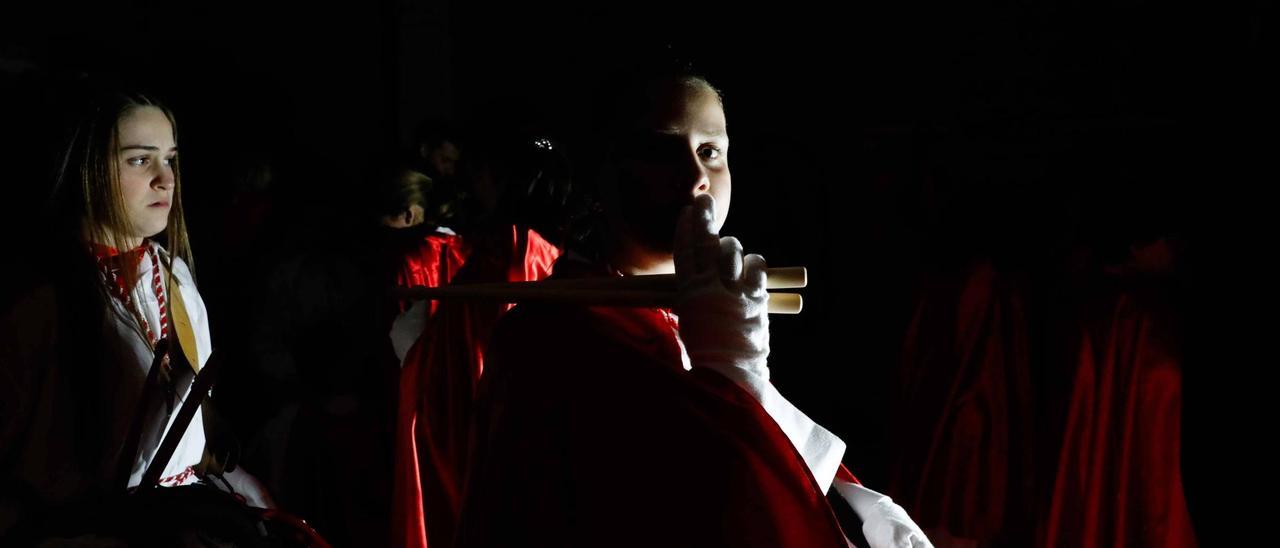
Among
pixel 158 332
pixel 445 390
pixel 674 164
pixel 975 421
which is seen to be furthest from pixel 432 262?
pixel 674 164

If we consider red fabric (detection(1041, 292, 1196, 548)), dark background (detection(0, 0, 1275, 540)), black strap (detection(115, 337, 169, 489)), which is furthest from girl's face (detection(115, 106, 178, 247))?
red fabric (detection(1041, 292, 1196, 548))

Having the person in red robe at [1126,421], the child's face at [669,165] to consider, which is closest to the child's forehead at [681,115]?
the child's face at [669,165]

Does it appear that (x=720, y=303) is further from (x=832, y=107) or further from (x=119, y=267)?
(x=832, y=107)

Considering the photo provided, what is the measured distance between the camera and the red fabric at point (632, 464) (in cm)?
85

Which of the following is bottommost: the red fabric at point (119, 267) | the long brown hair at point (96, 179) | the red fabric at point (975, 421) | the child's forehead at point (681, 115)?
the red fabric at point (975, 421)

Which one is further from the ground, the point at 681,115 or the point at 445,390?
the point at 681,115

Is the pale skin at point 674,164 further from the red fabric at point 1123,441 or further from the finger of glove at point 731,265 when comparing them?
the red fabric at point 1123,441

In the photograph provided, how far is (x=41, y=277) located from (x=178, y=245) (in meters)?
Answer: 0.29

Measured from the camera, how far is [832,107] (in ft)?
11.0

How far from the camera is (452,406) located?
2100mm

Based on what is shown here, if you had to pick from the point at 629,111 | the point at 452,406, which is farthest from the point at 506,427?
the point at 452,406

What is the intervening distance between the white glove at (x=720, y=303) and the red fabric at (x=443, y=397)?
3.93 feet

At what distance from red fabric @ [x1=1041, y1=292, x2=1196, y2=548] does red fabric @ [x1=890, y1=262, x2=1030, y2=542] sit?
0.14m

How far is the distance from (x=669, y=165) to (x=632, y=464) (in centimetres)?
35
